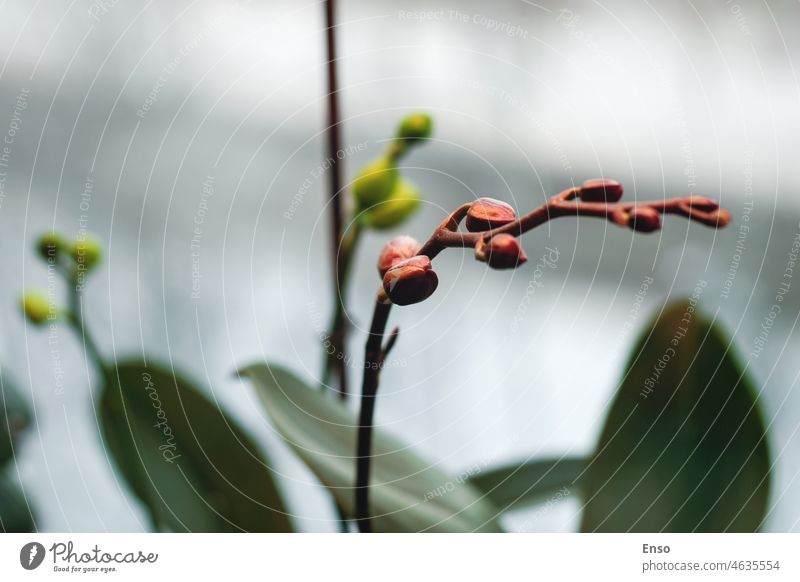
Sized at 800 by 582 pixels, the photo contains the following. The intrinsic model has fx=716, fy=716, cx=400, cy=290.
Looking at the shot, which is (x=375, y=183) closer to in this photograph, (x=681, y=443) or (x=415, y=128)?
(x=415, y=128)

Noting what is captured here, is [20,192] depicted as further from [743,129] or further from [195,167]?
[743,129]

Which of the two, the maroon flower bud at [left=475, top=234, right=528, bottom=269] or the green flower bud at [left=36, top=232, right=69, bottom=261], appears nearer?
the maroon flower bud at [left=475, top=234, right=528, bottom=269]

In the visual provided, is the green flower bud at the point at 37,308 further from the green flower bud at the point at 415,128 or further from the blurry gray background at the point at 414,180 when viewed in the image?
the green flower bud at the point at 415,128

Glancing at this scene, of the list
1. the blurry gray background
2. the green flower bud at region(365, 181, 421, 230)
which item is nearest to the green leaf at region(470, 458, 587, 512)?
the blurry gray background

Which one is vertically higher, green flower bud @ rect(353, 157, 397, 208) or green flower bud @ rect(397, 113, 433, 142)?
green flower bud @ rect(397, 113, 433, 142)
